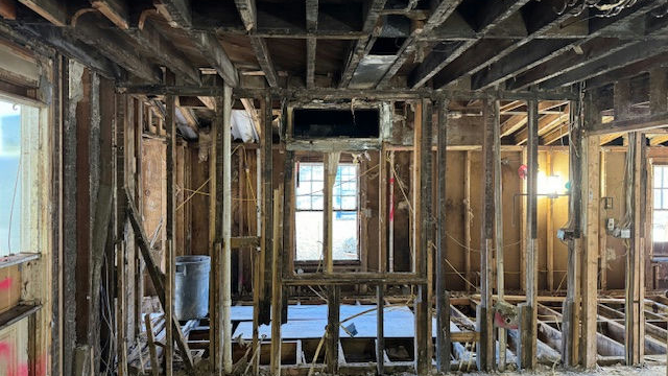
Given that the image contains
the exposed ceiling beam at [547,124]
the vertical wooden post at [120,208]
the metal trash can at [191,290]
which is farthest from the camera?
the exposed ceiling beam at [547,124]

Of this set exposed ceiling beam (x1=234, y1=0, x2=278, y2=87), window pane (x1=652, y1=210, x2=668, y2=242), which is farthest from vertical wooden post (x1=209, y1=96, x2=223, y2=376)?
window pane (x1=652, y1=210, x2=668, y2=242)

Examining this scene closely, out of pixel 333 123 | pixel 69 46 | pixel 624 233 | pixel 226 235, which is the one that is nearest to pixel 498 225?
pixel 624 233

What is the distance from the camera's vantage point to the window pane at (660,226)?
5840mm

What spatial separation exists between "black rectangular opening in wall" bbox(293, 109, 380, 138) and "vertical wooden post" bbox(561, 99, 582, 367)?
69.0 inches

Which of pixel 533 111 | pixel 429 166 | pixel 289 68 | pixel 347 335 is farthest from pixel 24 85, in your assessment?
pixel 533 111

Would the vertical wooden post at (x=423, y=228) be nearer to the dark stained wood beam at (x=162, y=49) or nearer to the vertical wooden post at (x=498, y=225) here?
the vertical wooden post at (x=498, y=225)

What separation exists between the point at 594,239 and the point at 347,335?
2394 mm

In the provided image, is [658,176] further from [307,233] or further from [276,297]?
[276,297]

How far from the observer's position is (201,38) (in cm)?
203

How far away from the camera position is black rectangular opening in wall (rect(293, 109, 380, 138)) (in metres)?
3.39

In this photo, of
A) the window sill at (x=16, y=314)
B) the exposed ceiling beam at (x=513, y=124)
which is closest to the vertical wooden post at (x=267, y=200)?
the window sill at (x=16, y=314)

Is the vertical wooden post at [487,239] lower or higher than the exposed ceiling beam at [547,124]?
lower

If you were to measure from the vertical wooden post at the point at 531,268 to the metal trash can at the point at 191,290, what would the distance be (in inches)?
121

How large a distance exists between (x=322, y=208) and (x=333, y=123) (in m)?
2.47
